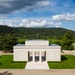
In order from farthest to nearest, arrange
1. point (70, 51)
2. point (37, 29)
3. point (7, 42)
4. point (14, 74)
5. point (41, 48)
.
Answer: point (37, 29)
point (70, 51)
point (7, 42)
point (41, 48)
point (14, 74)

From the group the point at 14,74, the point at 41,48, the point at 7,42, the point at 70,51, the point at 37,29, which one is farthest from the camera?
the point at 37,29

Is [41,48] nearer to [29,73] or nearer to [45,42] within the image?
[45,42]

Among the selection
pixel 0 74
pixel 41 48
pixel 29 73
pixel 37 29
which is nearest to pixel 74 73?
pixel 29 73

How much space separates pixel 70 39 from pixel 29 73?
34.5 m

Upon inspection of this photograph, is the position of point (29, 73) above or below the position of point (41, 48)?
below

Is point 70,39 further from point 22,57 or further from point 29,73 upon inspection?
point 29,73

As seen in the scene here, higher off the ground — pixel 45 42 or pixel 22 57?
pixel 45 42

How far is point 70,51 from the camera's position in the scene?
56.7 m

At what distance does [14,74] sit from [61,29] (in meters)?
121

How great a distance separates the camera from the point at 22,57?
3788 cm

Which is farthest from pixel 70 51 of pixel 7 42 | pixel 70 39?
pixel 7 42

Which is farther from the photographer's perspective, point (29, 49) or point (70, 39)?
point (70, 39)

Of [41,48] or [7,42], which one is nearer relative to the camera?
[41,48]

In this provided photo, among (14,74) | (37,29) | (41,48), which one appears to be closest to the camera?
(14,74)
